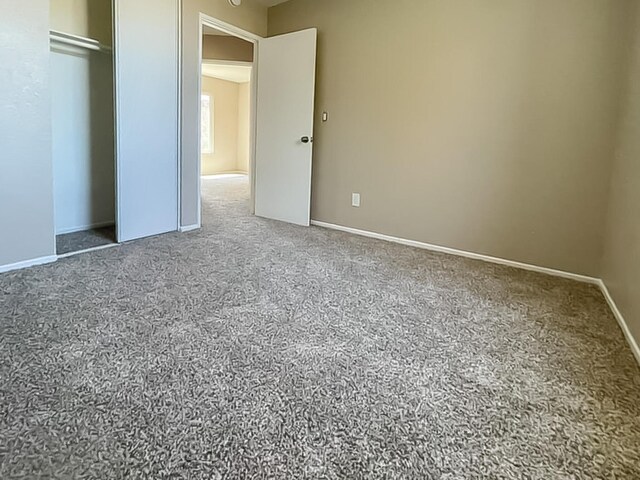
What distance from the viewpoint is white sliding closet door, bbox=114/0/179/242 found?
3.43 meters

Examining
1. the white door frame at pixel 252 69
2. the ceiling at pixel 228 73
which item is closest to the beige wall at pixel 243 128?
the ceiling at pixel 228 73

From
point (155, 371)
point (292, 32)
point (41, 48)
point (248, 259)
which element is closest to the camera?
point (155, 371)

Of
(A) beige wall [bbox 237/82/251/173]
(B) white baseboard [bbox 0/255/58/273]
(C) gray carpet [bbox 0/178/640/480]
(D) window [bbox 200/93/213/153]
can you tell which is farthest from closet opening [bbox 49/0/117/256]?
(A) beige wall [bbox 237/82/251/173]

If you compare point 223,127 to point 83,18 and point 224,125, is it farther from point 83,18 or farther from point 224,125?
point 83,18

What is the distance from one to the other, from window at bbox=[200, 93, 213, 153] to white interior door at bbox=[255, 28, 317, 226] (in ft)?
18.4

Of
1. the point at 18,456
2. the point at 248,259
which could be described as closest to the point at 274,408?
the point at 18,456

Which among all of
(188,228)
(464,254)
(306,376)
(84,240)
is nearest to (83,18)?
(84,240)

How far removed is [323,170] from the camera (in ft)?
15.1

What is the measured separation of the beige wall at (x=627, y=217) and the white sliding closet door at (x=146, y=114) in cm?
346

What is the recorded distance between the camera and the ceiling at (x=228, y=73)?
8.59 metres

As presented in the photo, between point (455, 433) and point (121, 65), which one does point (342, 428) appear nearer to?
point (455, 433)

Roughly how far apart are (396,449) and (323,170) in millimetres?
3557

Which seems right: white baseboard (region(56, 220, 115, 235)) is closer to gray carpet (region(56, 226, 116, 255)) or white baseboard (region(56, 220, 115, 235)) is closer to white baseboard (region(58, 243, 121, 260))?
gray carpet (region(56, 226, 116, 255))

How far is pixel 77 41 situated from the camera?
3.53 m
